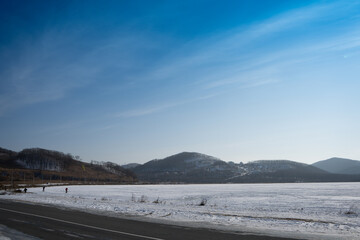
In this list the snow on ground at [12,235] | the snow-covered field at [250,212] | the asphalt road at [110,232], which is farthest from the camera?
the snow-covered field at [250,212]

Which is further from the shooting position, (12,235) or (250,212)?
(250,212)

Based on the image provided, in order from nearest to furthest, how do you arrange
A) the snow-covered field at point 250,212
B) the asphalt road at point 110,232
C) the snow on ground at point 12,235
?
the snow on ground at point 12,235 < the asphalt road at point 110,232 < the snow-covered field at point 250,212

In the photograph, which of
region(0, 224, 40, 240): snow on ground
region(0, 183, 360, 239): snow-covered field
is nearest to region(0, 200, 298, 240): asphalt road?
region(0, 224, 40, 240): snow on ground

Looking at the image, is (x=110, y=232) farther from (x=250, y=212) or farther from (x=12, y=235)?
(x=250, y=212)

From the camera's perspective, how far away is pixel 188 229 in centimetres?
1145

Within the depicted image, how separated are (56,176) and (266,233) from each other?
187515 millimetres

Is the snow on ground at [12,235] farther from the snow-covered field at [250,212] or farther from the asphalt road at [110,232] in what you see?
the snow-covered field at [250,212]

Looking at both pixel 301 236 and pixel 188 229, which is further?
pixel 188 229

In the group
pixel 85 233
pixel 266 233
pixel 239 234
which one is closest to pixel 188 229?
pixel 239 234

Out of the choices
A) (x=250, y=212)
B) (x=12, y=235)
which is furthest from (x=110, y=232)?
(x=250, y=212)

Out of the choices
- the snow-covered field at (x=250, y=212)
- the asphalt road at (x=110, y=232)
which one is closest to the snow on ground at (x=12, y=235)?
the asphalt road at (x=110, y=232)

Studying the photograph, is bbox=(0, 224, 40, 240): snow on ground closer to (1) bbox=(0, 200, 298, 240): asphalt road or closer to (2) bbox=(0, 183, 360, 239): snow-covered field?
(1) bbox=(0, 200, 298, 240): asphalt road

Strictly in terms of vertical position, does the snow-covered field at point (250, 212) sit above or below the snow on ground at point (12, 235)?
below

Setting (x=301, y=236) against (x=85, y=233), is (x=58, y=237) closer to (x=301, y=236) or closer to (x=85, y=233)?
(x=85, y=233)
